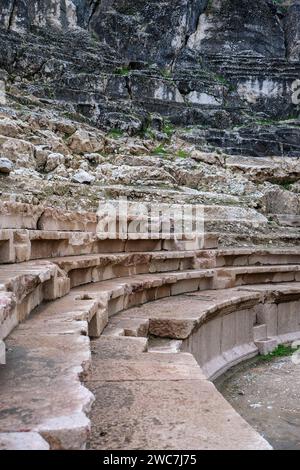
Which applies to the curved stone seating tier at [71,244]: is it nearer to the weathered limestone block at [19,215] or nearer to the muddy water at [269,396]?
the weathered limestone block at [19,215]

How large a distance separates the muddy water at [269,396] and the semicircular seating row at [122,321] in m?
0.28

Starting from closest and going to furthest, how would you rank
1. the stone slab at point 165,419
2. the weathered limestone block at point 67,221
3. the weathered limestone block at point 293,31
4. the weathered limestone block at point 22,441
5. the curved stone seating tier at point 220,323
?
the weathered limestone block at point 22,441 < the stone slab at point 165,419 < the curved stone seating tier at point 220,323 < the weathered limestone block at point 67,221 < the weathered limestone block at point 293,31

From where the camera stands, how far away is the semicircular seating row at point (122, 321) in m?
2.43

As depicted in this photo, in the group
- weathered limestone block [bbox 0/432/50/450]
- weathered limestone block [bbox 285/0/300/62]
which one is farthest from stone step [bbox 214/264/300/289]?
weathered limestone block [bbox 285/0/300/62]

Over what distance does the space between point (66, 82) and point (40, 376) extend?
890 inches

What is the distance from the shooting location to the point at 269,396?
19.7ft

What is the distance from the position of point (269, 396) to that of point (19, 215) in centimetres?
353

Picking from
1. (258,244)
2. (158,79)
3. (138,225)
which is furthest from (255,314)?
(158,79)

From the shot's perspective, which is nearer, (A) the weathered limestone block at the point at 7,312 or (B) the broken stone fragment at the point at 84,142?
(A) the weathered limestone block at the point at 7,312

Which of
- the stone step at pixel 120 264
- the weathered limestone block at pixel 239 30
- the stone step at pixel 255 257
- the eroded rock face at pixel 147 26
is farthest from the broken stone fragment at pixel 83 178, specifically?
the weathered limestone block at pixel 239 30

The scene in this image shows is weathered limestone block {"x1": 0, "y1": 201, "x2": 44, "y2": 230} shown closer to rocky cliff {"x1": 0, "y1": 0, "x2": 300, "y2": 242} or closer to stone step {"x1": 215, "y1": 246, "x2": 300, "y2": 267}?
rocky cliff {"x1": 0, "y1": 0, "x2": 300, "y2": 242}

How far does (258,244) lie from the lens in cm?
1203

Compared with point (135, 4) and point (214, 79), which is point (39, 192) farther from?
point (135, 4)

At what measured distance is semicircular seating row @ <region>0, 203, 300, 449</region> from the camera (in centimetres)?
243
